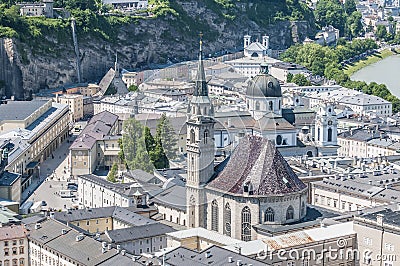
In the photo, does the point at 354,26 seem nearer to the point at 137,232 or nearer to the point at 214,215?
the point at 214,215

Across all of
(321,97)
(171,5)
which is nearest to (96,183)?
(321,97)

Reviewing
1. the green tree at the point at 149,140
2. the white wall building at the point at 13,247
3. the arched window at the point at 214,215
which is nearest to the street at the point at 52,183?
the green tree at the point at 149,140

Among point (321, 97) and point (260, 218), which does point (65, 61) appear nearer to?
point (321, 97)

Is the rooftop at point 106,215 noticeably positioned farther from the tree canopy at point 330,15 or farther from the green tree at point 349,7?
the green tree at point 349,7

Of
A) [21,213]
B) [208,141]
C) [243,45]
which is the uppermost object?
[243,45]

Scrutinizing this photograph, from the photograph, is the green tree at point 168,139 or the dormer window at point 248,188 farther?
the dormer window at point 248,188
